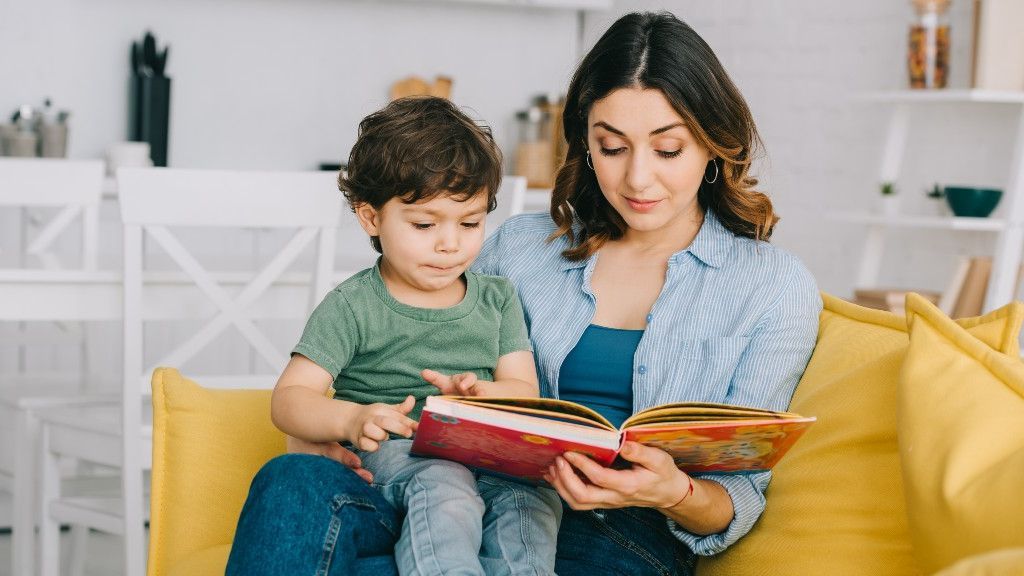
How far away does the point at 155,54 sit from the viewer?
390cm

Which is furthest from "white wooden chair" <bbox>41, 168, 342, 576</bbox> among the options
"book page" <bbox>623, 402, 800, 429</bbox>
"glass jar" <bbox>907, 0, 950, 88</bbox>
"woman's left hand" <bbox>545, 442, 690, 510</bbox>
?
"glass jar" <bbox>907, 0, 950, 88</bbox>

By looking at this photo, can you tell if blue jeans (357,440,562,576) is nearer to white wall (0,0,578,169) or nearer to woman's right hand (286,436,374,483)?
woman's right hand (286,436,374,483)

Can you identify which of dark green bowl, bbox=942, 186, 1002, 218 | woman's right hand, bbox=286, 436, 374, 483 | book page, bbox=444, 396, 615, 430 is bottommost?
woman's right hand, bbox=286, 436, 374, 483

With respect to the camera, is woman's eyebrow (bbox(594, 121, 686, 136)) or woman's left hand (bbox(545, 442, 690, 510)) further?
woman's eyebrow (bbox(594, 121, 686, 136))

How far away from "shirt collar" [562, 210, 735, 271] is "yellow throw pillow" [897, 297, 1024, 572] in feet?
1.08

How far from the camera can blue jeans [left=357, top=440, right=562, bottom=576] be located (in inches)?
49.7

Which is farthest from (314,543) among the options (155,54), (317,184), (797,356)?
(155,54)

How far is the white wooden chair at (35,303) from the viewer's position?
2402 mm

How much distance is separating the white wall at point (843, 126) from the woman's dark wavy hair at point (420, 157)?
73.0 inches

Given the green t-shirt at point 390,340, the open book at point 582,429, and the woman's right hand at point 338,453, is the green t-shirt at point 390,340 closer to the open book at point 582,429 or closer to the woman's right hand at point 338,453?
the woman's right hand at point 338,453

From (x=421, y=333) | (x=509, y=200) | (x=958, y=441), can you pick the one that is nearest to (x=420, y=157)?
(x=421, y=333)

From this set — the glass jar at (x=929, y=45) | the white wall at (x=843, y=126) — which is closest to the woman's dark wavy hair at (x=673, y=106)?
the glass jar at (x=929, y=45)

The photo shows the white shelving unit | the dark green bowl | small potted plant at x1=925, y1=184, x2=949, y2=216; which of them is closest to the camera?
the white shelving unit

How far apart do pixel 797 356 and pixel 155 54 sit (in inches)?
114
